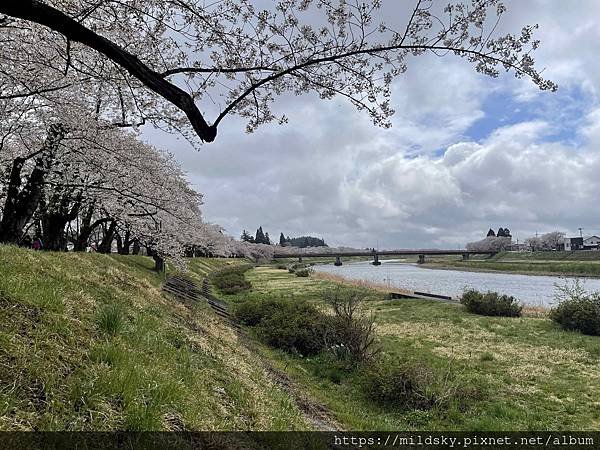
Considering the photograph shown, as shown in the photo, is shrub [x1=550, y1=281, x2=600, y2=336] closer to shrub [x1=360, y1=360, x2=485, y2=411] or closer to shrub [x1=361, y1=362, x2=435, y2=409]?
shrub [x1=360, y1=360, x2=485, y2=411]

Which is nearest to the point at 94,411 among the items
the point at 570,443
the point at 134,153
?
the point at 570,443

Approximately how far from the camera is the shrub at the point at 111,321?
6555mm

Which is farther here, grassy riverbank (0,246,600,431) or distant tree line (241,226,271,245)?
distant tree line (241,226,271,245)

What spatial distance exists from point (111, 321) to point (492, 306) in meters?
24.4

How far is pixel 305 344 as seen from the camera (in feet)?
55.8

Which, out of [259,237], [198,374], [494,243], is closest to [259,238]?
[259,237]

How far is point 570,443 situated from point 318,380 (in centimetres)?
707

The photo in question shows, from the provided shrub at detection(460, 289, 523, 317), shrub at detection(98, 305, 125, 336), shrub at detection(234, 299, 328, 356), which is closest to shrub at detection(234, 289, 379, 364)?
shrub at detection(234, 299, 328, 356)

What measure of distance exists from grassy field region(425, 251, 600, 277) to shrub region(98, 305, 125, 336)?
3009 inches

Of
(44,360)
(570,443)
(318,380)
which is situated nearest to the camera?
(44,360)

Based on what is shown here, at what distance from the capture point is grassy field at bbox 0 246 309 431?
416 centimetres

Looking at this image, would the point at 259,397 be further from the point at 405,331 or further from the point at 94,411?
the point at 405,331

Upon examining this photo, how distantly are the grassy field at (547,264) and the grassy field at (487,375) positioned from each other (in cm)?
5760

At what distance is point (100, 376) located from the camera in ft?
15.8
